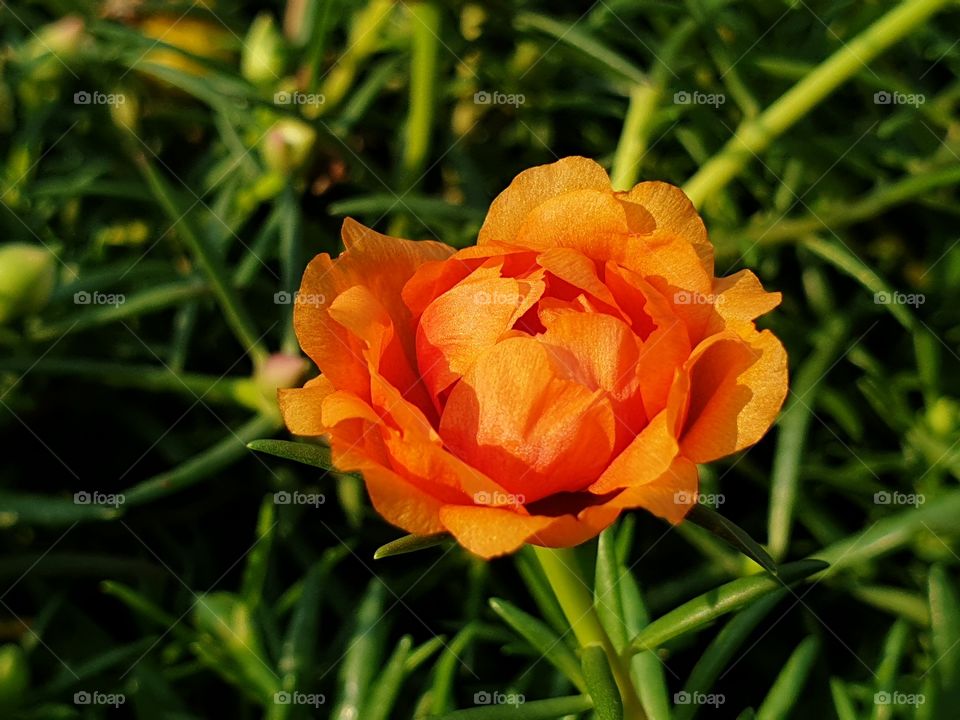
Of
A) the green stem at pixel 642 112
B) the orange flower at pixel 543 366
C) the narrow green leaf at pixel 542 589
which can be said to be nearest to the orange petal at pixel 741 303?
the orange flower at pixel 543 366

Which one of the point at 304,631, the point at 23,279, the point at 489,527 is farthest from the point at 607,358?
the point at 23,279

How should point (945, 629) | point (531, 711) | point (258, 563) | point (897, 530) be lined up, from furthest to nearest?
point (258, 563) → point (897, 530) → point (945, 629) → point (531, 711)

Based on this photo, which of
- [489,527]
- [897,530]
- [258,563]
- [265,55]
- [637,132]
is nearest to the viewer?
[489,527]

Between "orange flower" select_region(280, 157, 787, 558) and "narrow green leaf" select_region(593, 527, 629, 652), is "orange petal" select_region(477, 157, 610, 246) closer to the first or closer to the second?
"orange flower" select_region(280, 157, 787, 558)

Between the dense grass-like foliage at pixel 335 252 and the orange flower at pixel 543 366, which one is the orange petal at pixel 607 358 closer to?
the orange flower at pixel 543 366

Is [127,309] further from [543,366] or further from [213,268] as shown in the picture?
[543,366]
